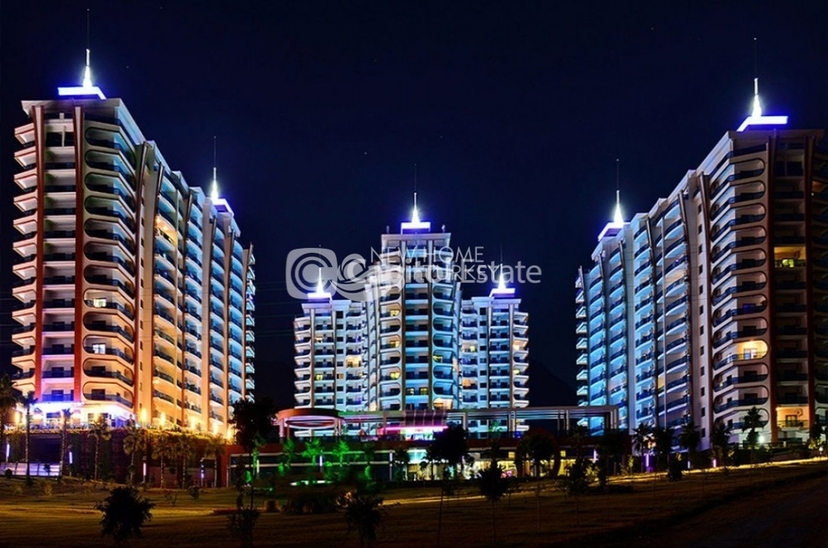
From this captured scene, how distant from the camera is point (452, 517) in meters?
80.2

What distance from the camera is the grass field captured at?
66.2 meters

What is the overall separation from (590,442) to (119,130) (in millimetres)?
76443

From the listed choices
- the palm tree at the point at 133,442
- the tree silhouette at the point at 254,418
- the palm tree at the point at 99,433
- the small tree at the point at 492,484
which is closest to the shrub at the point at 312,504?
the tree silhouette at the point at 254,418

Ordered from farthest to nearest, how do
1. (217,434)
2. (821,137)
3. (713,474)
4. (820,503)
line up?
(217,434) < (821,137) < (713,474) < (820,503)

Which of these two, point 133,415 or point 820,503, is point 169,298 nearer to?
Answer: point 133,415

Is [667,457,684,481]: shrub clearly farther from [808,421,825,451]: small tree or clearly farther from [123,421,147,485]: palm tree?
[123,421,147,485]: palm tree

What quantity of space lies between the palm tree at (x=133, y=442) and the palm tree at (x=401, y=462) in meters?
32.1

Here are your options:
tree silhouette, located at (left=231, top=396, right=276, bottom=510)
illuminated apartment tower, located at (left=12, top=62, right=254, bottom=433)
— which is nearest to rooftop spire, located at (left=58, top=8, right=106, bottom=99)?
illuminated apartment tower, located at (left=12, top=62, right=254, bottom=433)

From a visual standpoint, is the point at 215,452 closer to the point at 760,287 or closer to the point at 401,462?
the point at 401,462

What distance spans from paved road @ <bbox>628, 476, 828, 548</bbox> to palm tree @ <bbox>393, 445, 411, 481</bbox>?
2794 inches

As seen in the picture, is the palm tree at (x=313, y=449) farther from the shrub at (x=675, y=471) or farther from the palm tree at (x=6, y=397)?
the shrub at (x=675, y=471)

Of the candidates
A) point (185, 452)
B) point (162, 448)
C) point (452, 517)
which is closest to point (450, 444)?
point (452, 517)

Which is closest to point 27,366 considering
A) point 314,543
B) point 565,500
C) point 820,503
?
point 565,500

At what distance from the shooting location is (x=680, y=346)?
601 feet
